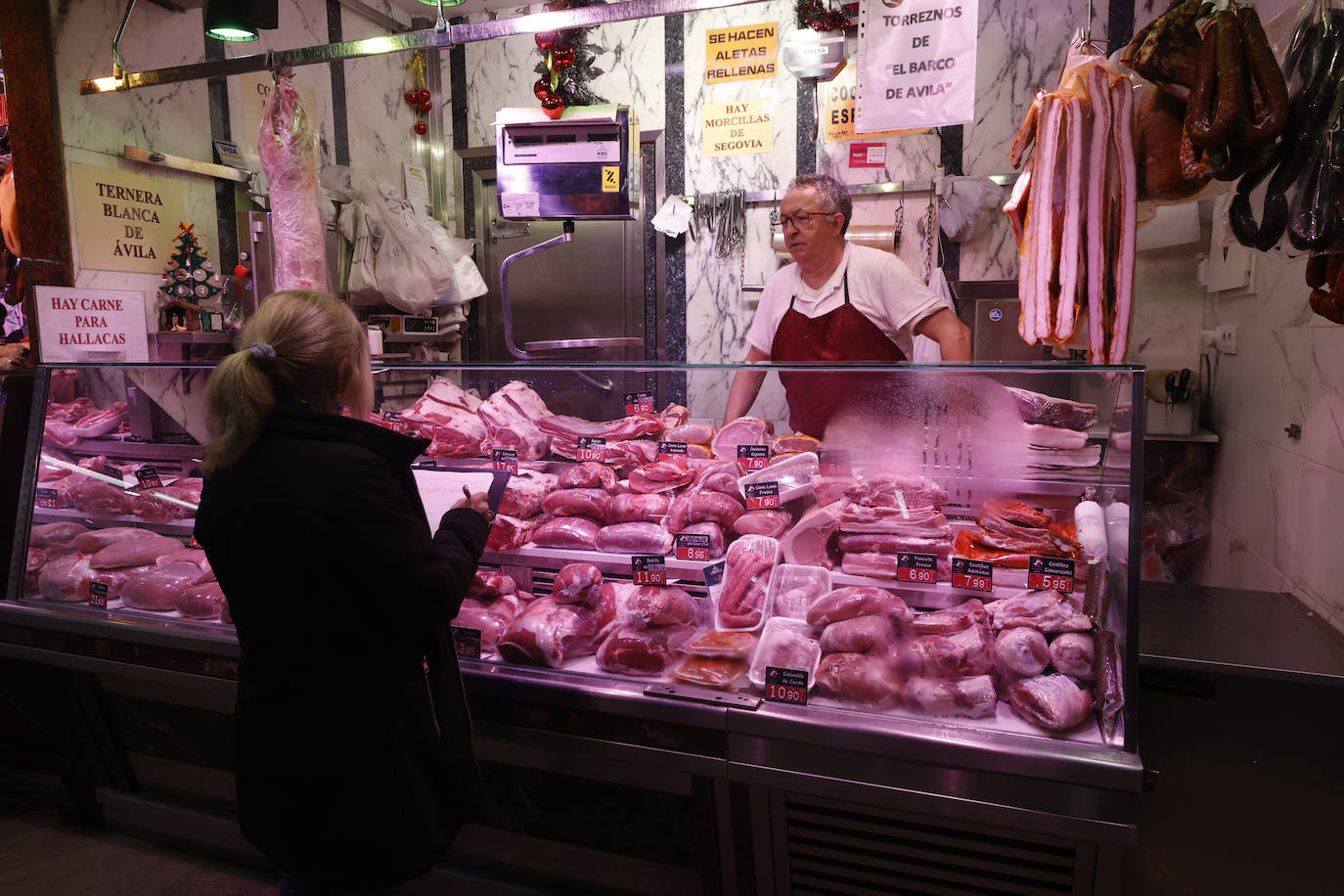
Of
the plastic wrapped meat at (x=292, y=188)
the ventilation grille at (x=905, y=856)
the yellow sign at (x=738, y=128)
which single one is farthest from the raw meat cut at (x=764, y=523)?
the yellow sign at (x=738, y=128)

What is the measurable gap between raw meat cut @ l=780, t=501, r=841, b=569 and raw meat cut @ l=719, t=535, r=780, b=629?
4 cm

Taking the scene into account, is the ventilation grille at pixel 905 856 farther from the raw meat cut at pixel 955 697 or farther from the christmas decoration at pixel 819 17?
the christmas decoration at pixel 819 17

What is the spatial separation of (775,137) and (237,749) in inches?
207

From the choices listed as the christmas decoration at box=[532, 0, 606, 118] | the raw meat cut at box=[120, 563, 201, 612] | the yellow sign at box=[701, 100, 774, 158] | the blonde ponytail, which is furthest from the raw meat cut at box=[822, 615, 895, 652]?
the yellow sign at box=[701, 100, 774, 158]

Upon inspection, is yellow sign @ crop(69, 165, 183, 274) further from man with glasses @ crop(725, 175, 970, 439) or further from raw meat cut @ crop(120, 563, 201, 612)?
man with glasses @ crop(725, 175, 970, 439)

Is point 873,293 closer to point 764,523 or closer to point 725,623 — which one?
point 764,523

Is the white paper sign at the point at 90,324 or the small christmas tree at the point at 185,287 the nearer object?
the white paper sign at the point at 90,324

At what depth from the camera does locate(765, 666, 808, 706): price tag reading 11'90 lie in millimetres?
1849

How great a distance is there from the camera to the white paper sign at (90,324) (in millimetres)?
3506

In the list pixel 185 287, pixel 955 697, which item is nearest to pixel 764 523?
pixel 955 697

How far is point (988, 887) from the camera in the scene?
1.78 m

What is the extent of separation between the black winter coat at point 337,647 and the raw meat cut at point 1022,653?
120cm

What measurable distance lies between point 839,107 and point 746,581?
4523 millimetres

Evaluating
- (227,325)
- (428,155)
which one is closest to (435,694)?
(227,325)
